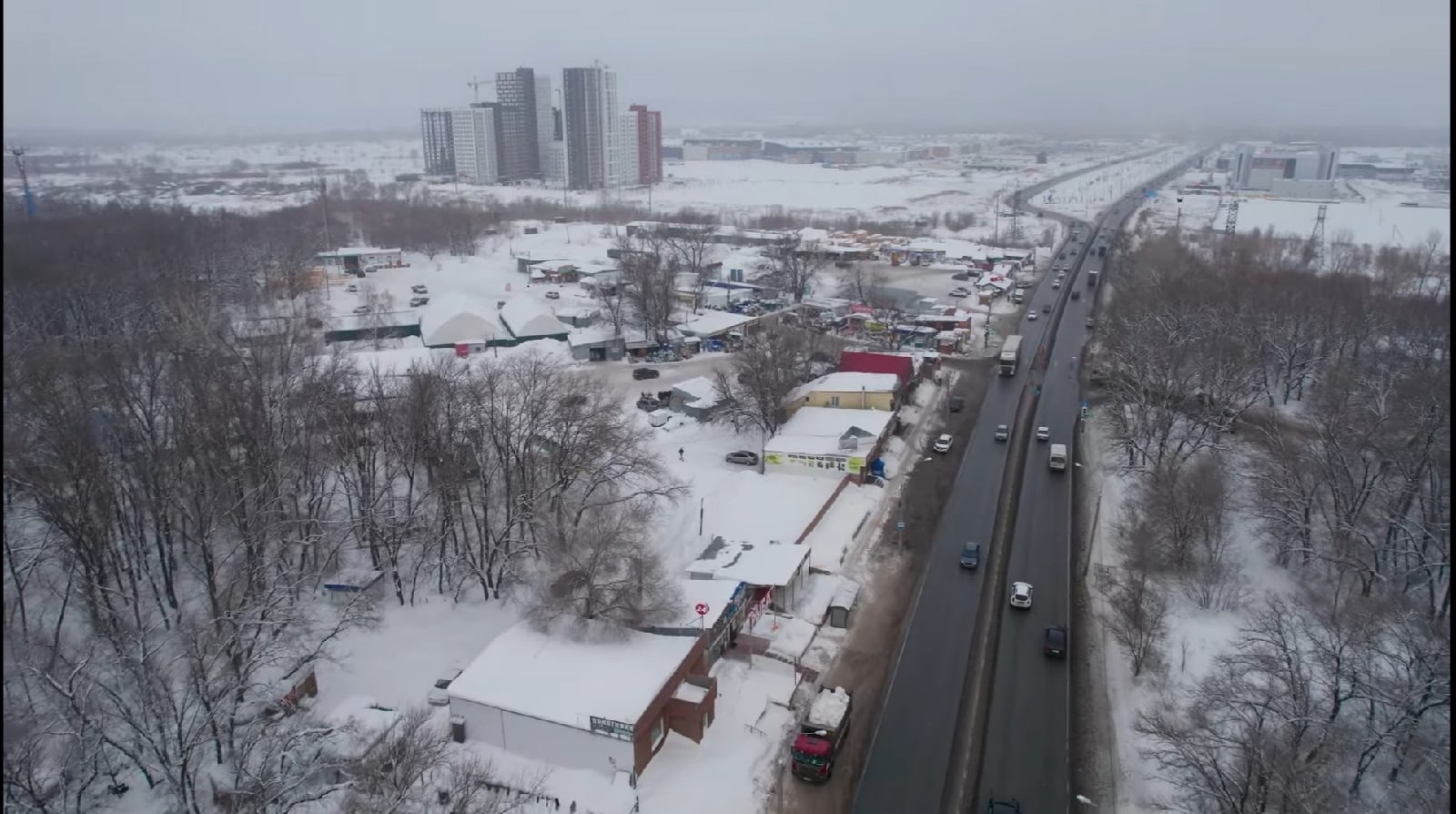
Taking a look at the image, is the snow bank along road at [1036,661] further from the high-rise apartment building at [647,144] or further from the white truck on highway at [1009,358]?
the high-rise apartment building at [647,144]

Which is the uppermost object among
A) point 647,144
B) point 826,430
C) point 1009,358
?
point 647,144

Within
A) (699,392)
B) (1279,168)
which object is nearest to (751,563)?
(699,392)

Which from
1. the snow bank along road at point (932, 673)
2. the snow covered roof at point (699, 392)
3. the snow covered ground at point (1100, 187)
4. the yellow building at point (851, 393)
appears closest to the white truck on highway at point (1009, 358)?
the yellow building at point (851, 393)

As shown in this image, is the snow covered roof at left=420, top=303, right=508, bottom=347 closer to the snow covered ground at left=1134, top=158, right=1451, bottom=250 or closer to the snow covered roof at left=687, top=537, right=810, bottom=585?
the snow covered roof at left=687, top=537, right=810, bottom=585

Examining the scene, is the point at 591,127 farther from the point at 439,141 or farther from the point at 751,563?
the point at 751,563

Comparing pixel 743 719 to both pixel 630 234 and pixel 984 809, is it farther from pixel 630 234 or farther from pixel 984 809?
pixel 630 234

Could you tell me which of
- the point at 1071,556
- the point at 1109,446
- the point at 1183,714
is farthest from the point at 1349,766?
the point at 1109,446
